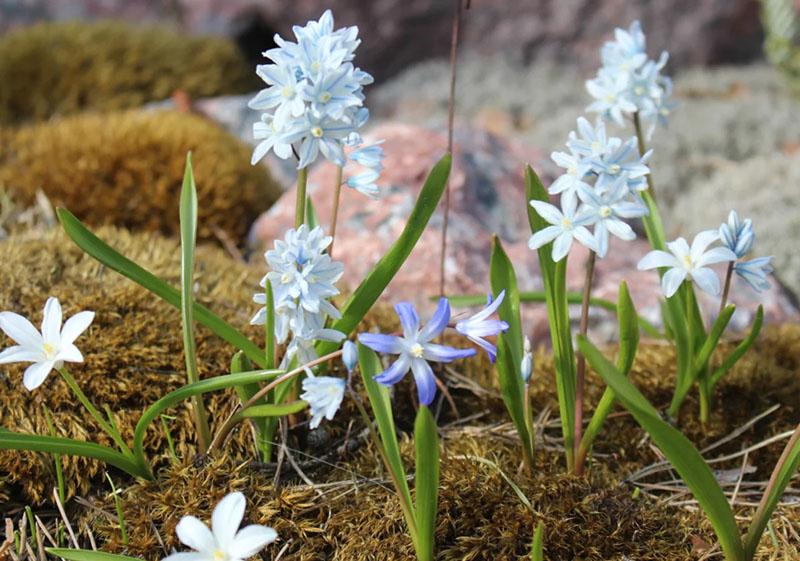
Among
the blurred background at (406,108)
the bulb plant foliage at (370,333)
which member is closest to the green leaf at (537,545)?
the bulb plant foliage at (370,333)

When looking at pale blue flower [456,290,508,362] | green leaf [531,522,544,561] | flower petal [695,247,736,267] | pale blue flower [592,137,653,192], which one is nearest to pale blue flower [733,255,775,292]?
flower petal [695,247,736,267]

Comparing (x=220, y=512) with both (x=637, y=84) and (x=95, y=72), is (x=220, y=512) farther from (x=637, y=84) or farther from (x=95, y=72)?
(x=95, y=72)

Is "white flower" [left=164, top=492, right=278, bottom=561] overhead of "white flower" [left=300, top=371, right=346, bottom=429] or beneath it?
beneath

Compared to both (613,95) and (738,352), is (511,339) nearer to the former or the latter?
(738,352)

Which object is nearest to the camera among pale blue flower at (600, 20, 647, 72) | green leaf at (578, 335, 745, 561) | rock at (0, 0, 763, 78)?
green leaf at (578, 335, 745, 561)

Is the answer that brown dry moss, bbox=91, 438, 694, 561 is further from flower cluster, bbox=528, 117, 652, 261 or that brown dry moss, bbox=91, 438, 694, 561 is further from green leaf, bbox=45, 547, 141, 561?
flower cluster, bbox=528, 117, 652, 261

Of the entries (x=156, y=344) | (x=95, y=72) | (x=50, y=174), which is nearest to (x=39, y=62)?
(x=95, y=72)

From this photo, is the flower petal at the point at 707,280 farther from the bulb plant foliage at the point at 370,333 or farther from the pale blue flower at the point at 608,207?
the pale blue flower at the point at 608,207
